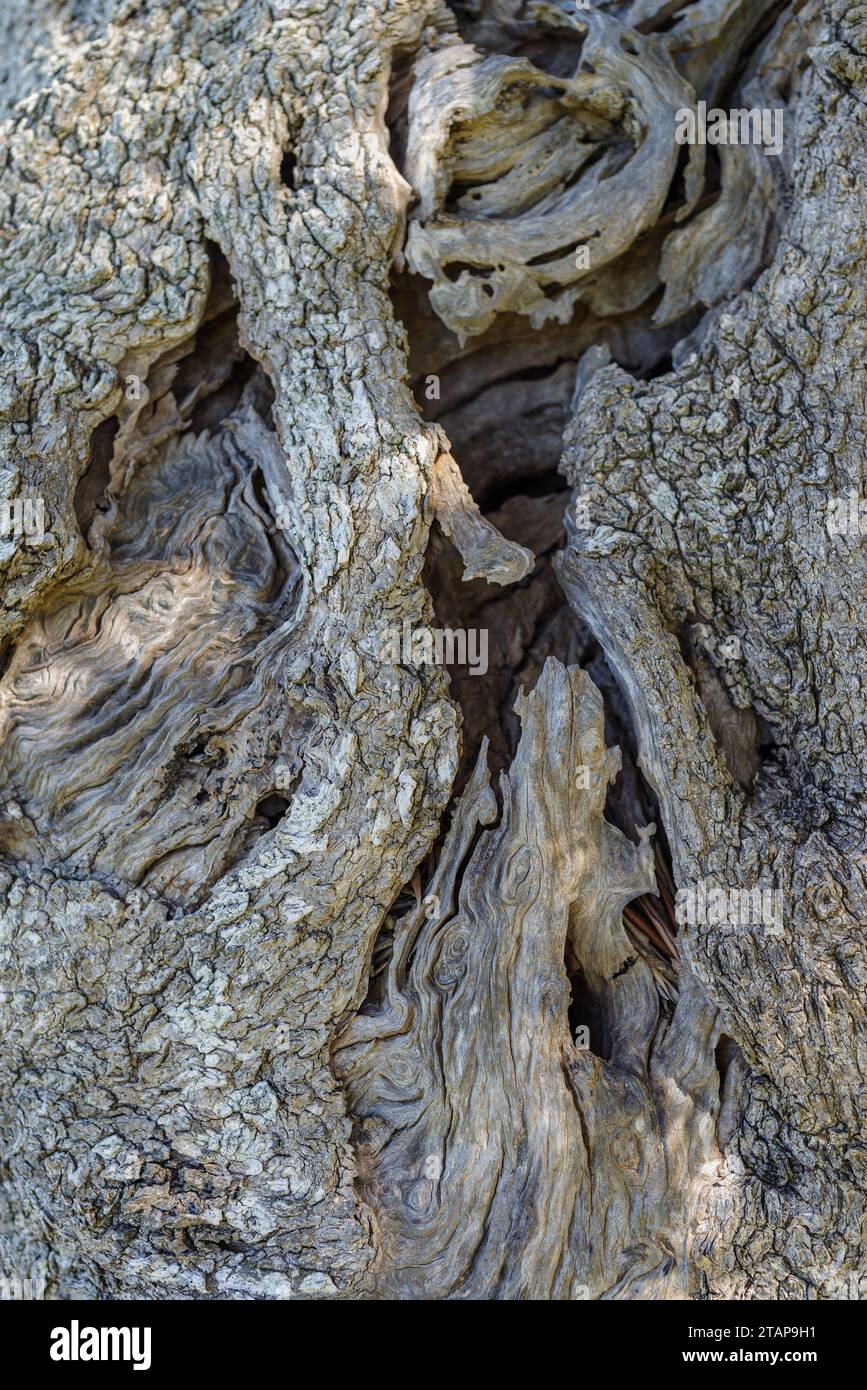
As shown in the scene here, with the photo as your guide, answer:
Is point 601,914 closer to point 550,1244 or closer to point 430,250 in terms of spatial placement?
point 550,1244

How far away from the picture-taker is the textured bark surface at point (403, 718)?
12.8ft

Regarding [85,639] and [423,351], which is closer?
[85,639]

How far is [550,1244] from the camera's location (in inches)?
153

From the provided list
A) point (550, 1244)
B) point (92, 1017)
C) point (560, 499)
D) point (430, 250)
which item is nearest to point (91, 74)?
point (430, 250)

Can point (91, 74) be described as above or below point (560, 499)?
above

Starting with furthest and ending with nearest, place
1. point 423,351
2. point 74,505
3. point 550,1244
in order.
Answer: point 423,351 → point 74,505 → point 550,1244

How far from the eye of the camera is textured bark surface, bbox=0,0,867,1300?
12.8 ft

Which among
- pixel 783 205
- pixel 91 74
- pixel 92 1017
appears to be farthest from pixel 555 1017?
pixel 91 74

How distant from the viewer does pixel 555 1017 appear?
400 cm

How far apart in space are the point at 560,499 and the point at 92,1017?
117 inches

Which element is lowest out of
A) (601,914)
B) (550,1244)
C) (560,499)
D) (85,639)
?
(550,1244)

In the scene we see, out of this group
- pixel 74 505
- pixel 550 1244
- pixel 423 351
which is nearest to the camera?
pixel 550 1244

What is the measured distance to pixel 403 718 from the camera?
394cm

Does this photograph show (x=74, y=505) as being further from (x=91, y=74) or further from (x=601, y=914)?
(x=601, y=914)
